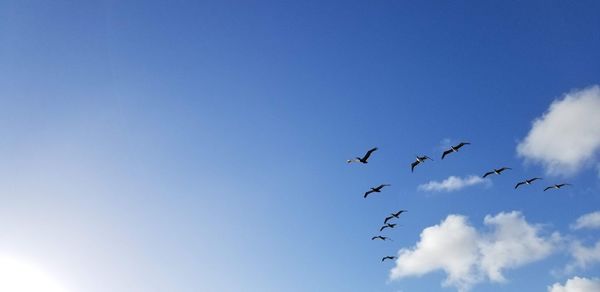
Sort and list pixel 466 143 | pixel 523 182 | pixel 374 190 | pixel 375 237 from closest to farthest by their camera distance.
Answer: pixel 466 143, pixel 374 190, pixel 523 182, pixel 375 237

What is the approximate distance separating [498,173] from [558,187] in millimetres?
8251

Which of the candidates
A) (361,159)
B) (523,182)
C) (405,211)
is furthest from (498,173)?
(361,159)

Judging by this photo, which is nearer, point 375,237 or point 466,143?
point 466,143

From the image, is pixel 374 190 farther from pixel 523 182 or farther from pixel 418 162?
pixel 523 182

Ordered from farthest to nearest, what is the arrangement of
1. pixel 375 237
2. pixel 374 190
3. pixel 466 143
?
pixel 375 237 → pixel 374 190 → pixel 466 143

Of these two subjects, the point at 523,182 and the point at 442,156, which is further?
the point at 523,182

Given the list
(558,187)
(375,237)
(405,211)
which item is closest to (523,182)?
(558,187)

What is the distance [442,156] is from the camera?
218ft

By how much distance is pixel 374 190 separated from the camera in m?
71.1

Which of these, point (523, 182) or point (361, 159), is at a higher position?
point (523, 182)

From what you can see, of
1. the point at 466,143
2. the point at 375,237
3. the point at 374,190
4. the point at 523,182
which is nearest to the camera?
the point at 466,143

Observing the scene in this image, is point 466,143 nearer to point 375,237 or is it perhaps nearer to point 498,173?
point 498,173

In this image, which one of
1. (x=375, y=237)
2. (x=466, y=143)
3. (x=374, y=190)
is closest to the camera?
(x=466, y=143)

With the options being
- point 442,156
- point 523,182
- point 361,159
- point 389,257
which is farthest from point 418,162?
point 389,257
